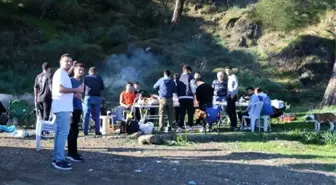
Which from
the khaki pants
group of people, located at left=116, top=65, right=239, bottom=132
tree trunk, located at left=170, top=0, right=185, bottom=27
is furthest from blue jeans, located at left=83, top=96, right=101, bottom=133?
tree trunk, located at left=170, top=0, right=185, bottom=27

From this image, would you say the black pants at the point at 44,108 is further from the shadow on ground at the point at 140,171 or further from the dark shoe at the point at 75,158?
the dark shoe at the point at 75,158

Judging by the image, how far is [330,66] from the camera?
2634 centimetres

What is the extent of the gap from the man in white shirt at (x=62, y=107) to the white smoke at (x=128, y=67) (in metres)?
15.2

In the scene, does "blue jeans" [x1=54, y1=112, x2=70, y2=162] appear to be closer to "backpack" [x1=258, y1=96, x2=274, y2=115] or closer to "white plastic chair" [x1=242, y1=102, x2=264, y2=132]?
"white plastic chair" [x1=242, y1=102, x2=264, y2=132]

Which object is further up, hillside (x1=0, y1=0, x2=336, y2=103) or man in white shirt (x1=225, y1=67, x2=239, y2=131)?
hillside (x1=0, y1=0, x2=336, y2=103)

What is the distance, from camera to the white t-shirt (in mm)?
7883

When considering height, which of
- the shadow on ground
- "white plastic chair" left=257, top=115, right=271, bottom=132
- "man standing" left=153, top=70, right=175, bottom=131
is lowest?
the shadow on ground

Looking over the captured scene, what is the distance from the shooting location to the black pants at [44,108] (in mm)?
11016

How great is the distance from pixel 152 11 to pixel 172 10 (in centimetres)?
170

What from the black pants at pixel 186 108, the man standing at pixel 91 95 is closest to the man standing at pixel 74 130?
the man standing at pixel 91 95

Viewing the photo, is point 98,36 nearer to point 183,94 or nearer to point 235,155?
point 183,94

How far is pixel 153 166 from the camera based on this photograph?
29.3ft

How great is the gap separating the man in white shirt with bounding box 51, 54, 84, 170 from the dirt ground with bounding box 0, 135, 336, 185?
0.24 metres

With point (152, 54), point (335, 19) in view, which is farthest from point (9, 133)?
point (335, 19)
